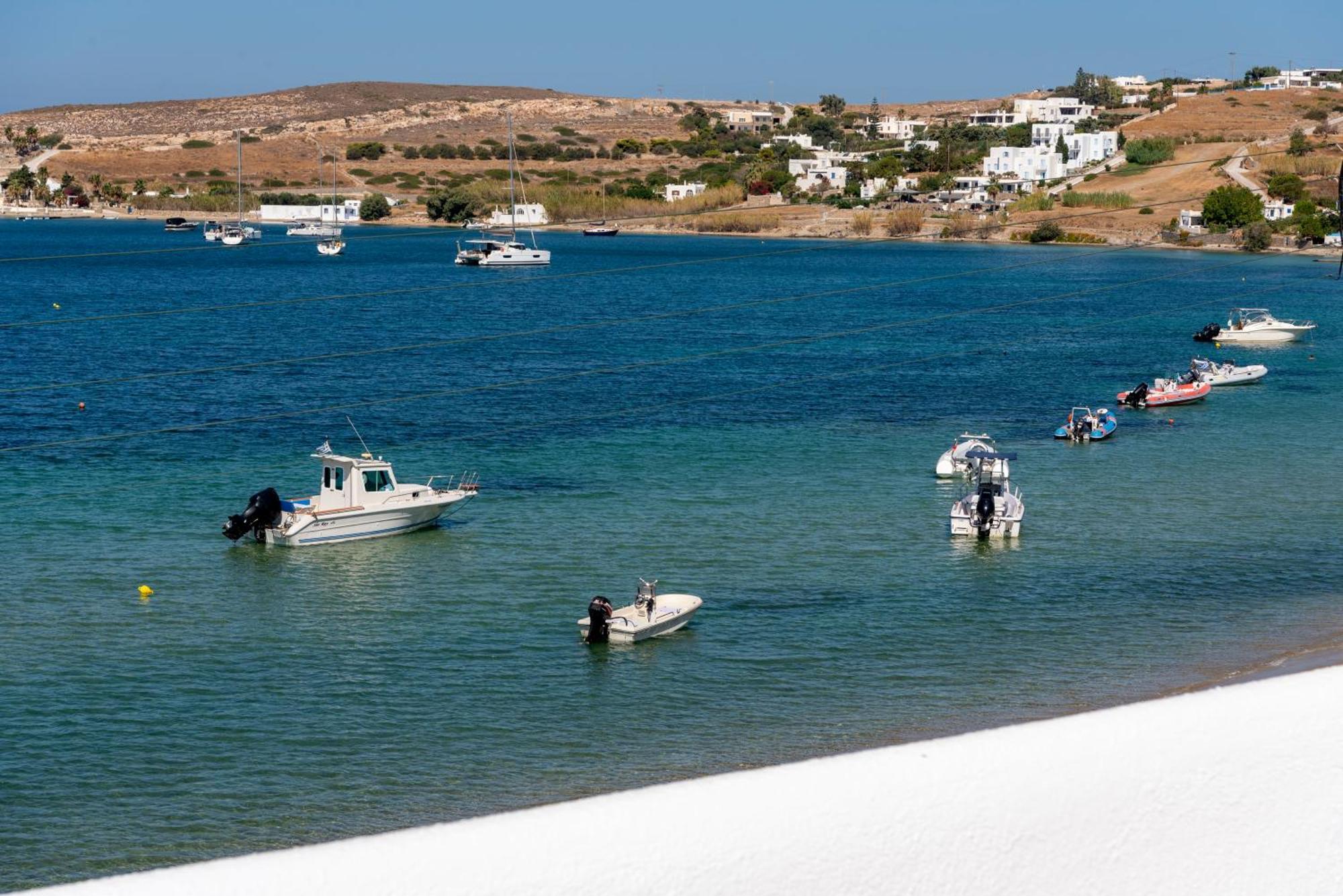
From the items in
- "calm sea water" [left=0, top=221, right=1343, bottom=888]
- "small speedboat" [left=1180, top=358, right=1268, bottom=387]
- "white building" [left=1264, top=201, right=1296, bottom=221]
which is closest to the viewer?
"calm sea water" [left=0, top=221, right=1343, bottom=888]

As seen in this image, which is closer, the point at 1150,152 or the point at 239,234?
the point at 239,234

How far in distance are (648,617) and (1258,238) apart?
418 ft

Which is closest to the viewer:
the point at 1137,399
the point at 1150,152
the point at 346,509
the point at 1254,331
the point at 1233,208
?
the point at 346,509

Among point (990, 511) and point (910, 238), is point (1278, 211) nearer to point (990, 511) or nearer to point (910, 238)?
point (910, 238)

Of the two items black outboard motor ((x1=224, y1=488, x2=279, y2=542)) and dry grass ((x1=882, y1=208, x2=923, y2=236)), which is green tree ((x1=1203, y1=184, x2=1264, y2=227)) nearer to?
dry grass ((x1=882, y1=208, x2=923, y2=236))

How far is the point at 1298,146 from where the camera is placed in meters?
176

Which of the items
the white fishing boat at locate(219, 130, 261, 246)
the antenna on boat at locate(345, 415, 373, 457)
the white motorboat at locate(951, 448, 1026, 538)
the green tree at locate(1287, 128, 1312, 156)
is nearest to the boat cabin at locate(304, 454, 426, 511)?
the antenna on boat at locate(345, 415, 373, 457)

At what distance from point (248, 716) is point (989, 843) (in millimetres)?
20307

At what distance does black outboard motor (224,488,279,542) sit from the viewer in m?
36.3

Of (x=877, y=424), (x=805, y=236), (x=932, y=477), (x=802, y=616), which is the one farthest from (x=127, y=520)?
(x=805, y=236)

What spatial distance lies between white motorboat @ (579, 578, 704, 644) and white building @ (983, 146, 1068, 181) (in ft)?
554

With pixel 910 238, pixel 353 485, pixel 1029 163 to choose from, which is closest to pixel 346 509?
pixel 353 485

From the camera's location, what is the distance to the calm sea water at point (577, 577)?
23.3 metres

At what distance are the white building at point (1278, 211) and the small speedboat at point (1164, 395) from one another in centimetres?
9728
